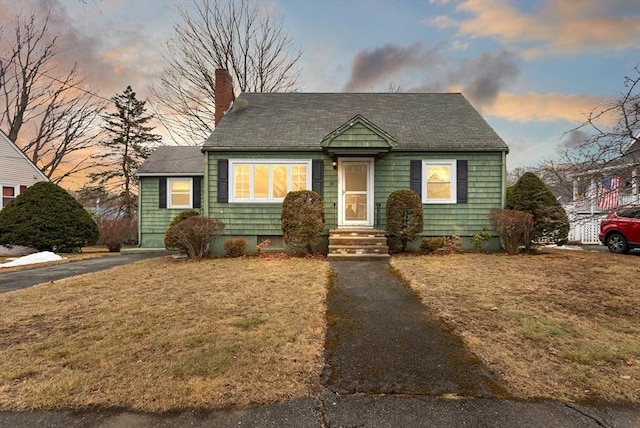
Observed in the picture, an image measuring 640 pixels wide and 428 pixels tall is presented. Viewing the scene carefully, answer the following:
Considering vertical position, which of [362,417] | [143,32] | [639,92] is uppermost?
[143,32]

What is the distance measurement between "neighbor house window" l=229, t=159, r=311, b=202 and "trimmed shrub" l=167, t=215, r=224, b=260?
4.96 ft

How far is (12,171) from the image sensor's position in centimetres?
1639

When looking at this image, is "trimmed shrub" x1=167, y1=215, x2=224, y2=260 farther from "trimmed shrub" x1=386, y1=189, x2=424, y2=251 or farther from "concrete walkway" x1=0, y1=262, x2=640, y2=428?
"concrete walkway" x1=0, y1=262, x2=640, y2=428

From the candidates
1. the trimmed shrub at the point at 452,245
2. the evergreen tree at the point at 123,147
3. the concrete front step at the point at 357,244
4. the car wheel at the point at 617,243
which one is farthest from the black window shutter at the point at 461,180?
the evergreen tree at the point at 123,147

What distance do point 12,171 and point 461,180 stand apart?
20097mm

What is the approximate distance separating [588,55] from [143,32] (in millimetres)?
16651

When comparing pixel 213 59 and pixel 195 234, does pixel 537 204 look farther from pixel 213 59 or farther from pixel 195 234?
pixel 213 59

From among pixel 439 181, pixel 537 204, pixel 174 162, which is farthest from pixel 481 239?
pixel 174 162

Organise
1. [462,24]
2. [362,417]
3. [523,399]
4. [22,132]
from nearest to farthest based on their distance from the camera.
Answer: [362,417], [523,399], [462,24], [22,132]

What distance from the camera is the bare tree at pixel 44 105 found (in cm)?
2384

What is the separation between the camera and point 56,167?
86.7ft

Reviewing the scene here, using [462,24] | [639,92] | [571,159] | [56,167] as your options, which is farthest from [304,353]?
[56,167]

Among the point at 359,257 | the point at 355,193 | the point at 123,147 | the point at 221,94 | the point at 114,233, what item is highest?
the point at 123,147

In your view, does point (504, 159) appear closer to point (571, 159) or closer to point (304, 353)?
point (571, 159)
